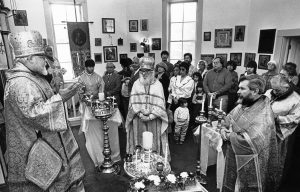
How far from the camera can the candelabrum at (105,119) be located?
142 inches

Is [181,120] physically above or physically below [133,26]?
below

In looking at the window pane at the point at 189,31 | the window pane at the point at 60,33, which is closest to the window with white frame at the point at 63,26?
the window pane at the point at 60,33

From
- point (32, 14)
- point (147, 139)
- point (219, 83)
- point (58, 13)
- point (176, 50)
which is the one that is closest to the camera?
point (147, 139)

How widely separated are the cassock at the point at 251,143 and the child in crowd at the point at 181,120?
85.6 inches

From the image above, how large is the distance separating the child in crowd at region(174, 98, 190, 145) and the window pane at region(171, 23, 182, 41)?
4.35 meters

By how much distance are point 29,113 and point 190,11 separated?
25.9 feet

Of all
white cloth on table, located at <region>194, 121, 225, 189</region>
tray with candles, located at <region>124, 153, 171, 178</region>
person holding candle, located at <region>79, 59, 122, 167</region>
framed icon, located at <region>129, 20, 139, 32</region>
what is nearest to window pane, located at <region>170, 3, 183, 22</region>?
framed icon, located at <region>129, 20, 139, 32</region>

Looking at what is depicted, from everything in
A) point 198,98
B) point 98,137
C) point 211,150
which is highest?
point 198,98

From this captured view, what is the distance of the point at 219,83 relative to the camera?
17.9ft

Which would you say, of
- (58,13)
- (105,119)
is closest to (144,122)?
(105,119)

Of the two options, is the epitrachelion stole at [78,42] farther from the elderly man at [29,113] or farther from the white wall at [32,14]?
the elderly man at [29,113]

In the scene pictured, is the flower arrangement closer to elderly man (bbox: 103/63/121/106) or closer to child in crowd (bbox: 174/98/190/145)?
child in crowd (bbox: 174/98/190/145)

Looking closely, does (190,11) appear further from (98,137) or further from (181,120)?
(98,137)

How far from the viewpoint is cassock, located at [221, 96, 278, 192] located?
2.53 m
